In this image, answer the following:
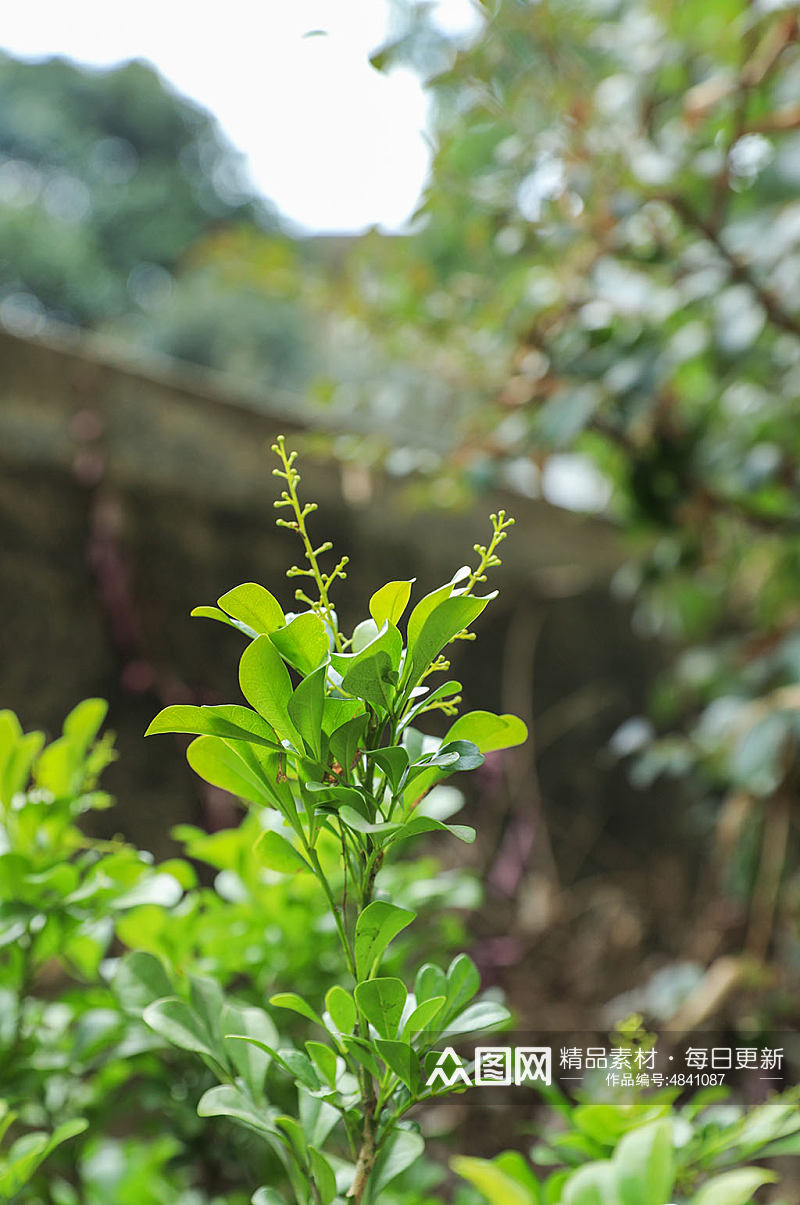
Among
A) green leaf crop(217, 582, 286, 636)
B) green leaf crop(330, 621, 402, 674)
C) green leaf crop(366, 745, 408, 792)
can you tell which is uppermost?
green leaf crop(217, 582, 286, 636)

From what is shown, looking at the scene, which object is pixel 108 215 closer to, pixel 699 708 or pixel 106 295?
pixel 106 295

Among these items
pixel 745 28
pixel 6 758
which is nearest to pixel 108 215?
pixel 745 28

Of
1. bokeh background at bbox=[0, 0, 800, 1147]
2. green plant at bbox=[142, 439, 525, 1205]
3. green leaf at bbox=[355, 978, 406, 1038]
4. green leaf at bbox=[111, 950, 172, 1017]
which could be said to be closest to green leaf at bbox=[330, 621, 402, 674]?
A: green plant at bbox=[142, 439, 525, 1205]

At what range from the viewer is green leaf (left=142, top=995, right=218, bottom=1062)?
0.36m

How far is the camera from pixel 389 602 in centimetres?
34

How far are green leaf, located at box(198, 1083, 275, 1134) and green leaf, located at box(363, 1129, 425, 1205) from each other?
46 millimetres

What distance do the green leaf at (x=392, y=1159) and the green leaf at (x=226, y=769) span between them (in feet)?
0.50

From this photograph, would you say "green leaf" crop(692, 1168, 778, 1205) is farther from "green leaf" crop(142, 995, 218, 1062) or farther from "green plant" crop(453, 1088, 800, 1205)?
"green leaf" crop(142, 995, 218, 1062)

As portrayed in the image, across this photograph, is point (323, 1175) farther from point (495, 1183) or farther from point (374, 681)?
point (374, 681)

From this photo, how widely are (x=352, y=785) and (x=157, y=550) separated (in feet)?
2.76

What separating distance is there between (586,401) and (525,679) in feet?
2.07

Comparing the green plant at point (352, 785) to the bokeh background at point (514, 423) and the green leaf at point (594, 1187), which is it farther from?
the bokeh background at point (514, 423)

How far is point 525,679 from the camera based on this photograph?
1498 mm

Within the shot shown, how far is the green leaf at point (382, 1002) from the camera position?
32 cm
